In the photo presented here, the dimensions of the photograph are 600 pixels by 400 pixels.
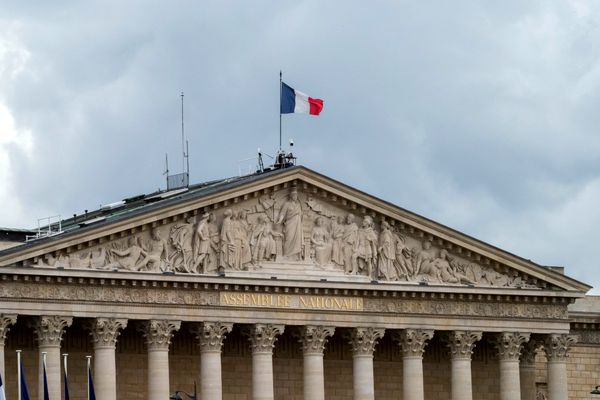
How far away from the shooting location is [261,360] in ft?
302

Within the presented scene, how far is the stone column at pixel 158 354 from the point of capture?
89875 mm

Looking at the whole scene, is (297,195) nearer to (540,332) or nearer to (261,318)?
(261,318)

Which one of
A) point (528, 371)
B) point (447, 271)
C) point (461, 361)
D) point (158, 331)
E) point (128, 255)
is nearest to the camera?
point (128, 255)

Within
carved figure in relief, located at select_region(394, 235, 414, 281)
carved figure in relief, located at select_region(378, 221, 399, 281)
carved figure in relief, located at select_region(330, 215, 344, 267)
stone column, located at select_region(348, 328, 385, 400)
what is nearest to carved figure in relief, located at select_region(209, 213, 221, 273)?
carved figure in relief, located at select_region(330, 215, 344, 267)

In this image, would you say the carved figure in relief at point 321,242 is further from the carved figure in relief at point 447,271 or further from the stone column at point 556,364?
the stone column at point 556,364

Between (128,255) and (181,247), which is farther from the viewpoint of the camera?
(181,247)

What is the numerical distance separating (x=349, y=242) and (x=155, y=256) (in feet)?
28.2

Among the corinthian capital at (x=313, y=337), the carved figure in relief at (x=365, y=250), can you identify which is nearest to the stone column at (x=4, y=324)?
the corinthian capital at (x=313, y=337)

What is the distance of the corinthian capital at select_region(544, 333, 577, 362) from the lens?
322 ft

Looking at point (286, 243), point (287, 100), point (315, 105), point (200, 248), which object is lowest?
point (200, 248)

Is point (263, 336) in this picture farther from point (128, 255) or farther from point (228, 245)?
point (128, 255)

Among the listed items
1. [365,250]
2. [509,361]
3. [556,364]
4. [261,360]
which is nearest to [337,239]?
[365,250]

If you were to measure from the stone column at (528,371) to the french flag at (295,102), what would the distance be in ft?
44.6

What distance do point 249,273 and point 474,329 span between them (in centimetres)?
1054
